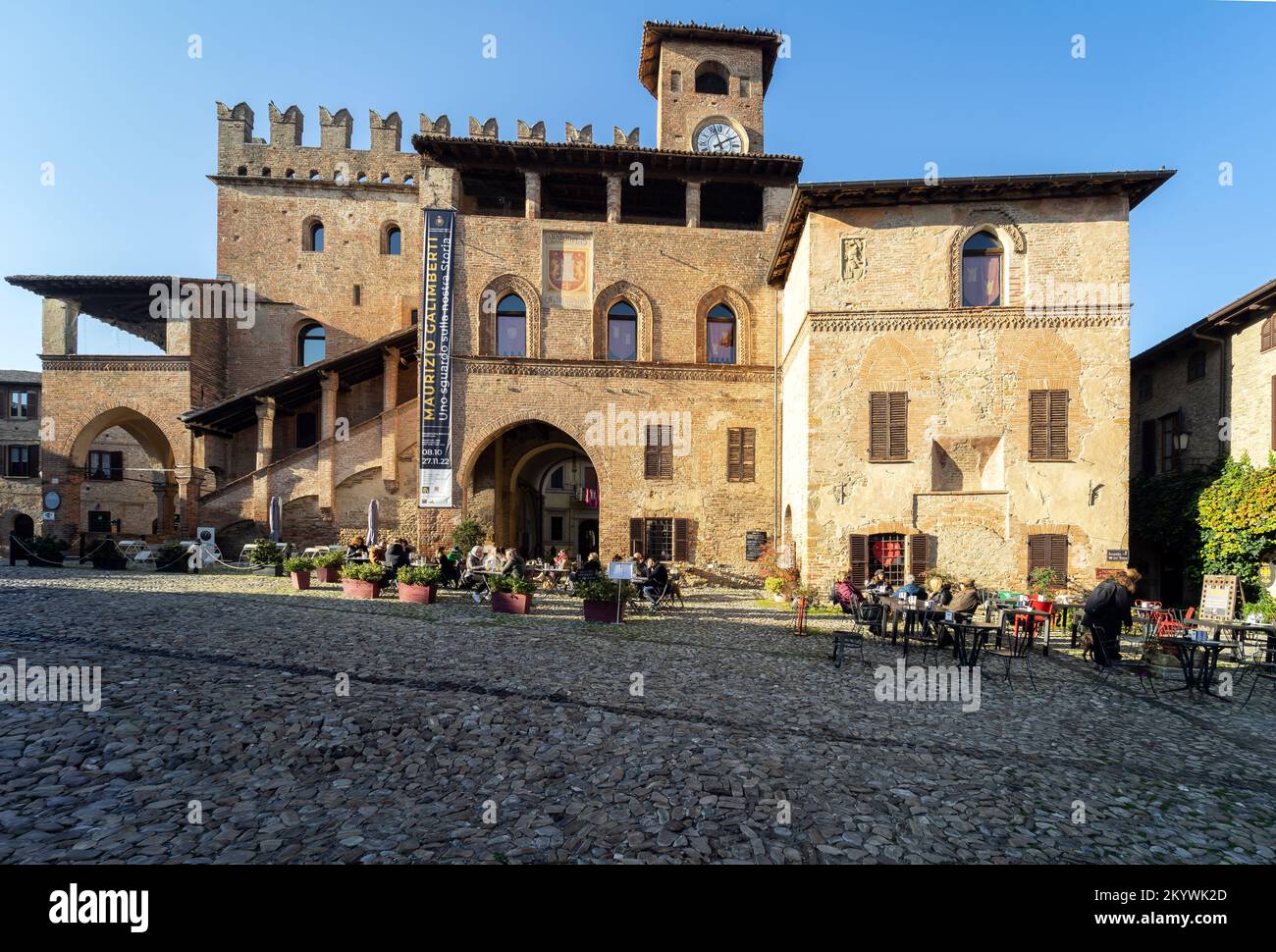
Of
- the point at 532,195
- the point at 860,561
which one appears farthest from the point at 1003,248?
the point at 532,195

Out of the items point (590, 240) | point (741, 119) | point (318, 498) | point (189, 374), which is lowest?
point (318, 498)

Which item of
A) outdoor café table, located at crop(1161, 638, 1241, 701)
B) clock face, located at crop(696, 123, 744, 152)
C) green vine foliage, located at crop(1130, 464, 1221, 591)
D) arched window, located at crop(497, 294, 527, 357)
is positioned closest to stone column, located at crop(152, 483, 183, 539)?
arched window, located at crop(497, 294, 527, 357)

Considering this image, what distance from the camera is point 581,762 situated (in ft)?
15.7

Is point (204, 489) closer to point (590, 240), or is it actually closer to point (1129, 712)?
point (590, 240)

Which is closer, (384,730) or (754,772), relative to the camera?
(754,772)

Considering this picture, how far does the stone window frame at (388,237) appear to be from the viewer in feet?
90.4

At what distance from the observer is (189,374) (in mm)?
24203

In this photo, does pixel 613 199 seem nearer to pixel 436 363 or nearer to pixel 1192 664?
pixel 436 363

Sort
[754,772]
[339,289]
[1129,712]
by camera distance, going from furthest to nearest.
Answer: [339,289] < [1129,712] < [754,772]

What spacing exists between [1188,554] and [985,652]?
9529 mm

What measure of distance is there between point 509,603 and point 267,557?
32.0 ft

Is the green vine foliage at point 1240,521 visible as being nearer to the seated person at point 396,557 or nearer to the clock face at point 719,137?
the clock face at point 719,137

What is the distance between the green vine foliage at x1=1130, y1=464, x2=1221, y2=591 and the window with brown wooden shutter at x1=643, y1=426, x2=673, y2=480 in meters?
13.6
